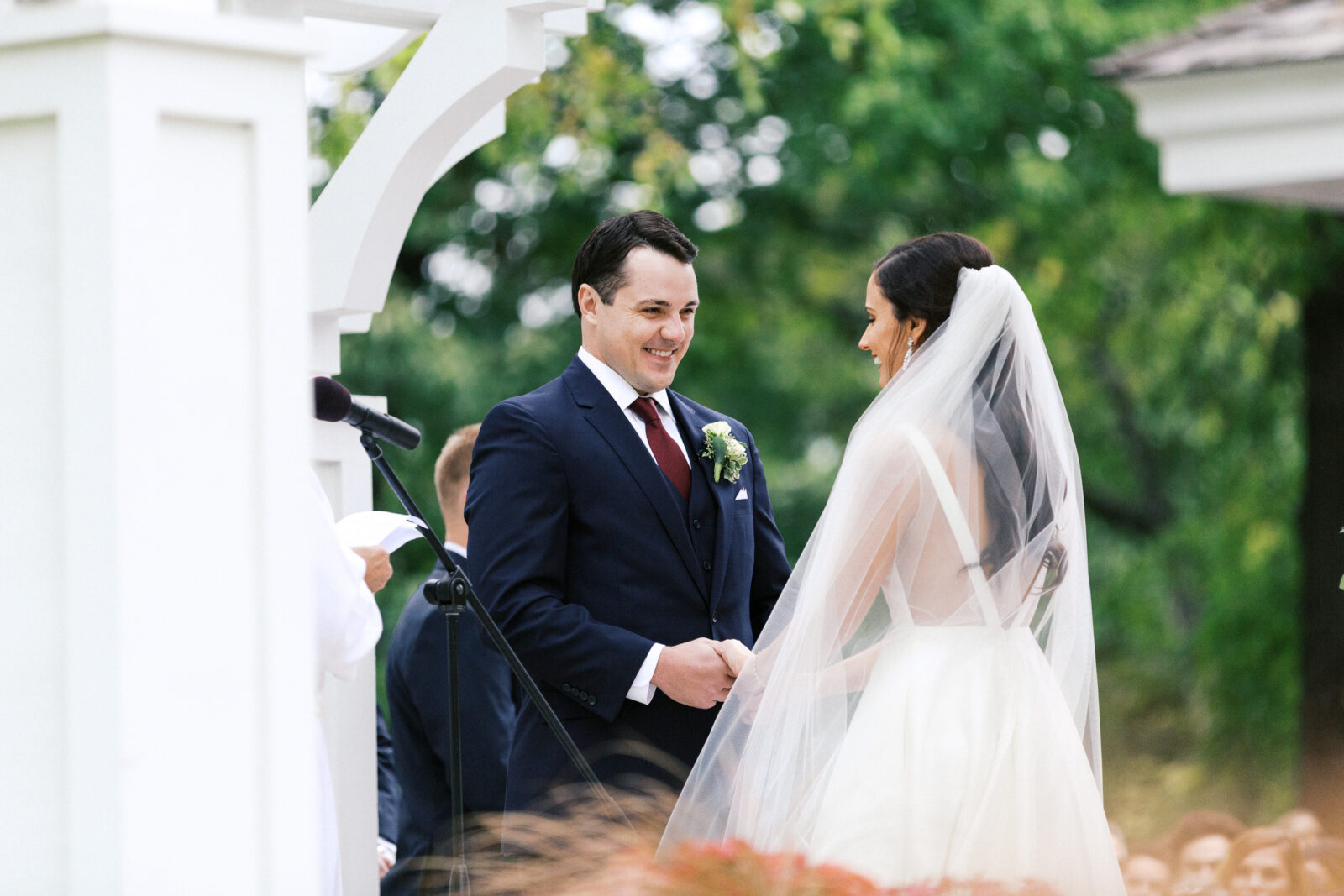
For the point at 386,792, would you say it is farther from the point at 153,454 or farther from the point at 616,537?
the point at 153,454

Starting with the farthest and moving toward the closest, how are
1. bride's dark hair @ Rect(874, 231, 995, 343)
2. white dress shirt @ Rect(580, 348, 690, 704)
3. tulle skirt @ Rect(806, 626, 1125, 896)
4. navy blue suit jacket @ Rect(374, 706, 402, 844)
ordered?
navy blue suit jacket @ Rect(374, 706, 402, 844) → white dress shirt @ Rect(580, 348, 690, 704) → bride's dark hair @ Rect(874, 231, 995, 343) → tulle skirt @ Rect(806, 626, 1125, 896)

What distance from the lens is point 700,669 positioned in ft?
11.9

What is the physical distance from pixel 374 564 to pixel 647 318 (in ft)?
2.93

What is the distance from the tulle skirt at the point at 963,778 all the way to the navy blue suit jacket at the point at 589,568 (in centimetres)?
65

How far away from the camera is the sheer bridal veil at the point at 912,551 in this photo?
10.7 feet

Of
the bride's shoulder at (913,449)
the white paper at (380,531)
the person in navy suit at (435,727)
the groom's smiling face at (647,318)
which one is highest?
the groom's smiling face at (647,318)

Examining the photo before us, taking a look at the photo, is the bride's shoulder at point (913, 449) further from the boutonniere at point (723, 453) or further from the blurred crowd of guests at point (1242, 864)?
the blurred crowd of guests at point (1242, 864)

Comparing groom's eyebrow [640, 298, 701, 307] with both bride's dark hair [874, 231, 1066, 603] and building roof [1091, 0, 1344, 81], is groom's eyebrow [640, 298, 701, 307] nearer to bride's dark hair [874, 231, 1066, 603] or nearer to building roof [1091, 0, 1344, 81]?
bride's dark hair [874, 231, 1066, 603]

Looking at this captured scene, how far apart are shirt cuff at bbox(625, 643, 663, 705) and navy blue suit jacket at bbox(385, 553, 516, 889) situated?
0.80 m

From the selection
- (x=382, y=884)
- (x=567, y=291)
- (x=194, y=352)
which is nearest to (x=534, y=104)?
(x=567, y=291)

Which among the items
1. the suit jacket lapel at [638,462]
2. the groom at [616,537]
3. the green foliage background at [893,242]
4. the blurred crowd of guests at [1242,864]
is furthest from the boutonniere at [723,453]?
the green foliage background at [893,242]

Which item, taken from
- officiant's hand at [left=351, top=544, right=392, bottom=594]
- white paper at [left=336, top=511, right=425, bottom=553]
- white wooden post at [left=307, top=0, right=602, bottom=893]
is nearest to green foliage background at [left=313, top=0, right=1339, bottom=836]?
white wooden post at [left=307, top=0, right=602, bottom=893]

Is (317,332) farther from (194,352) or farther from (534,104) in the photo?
(534,104)

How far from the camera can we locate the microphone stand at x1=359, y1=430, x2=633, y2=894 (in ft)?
10.8
